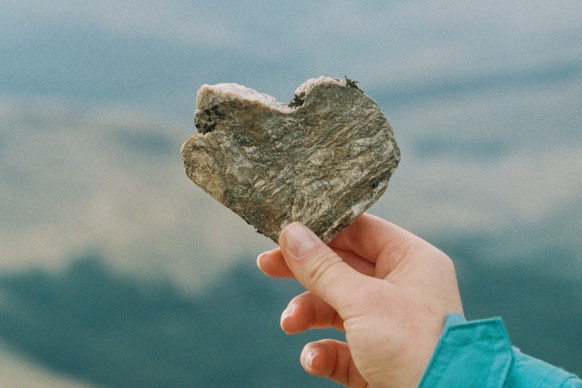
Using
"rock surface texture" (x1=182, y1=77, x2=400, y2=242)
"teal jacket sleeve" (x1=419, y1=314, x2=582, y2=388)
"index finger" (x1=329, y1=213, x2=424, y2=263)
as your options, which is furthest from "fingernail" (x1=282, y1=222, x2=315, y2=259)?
"teal jacket sleeve" (x1=419, y1=314, x2=582, y2=388)

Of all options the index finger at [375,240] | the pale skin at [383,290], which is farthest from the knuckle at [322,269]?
the index finger at [375,240]

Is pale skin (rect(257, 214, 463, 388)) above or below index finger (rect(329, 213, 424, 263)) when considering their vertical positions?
below

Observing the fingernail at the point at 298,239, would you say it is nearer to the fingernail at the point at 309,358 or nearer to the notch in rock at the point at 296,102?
the notch in rock at the point at 296,102

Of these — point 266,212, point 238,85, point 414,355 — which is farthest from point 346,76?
point 414,355

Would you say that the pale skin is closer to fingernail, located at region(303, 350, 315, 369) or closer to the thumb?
the thumb

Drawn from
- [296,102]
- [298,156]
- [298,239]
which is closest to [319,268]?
[298,239]

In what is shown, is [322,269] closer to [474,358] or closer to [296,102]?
[474,358]

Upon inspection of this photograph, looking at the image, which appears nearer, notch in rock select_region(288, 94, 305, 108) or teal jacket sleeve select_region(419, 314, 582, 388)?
teal jacket sleeve select_region(419, 314, 582, 388)
